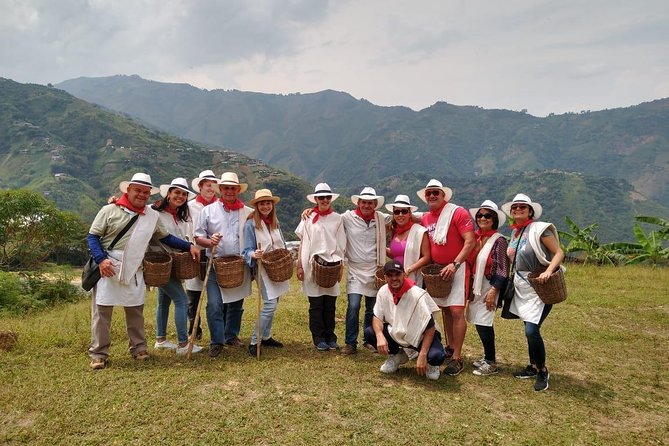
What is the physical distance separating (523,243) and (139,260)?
4433 mm

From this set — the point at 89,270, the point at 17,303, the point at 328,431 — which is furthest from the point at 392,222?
the point at 17,303

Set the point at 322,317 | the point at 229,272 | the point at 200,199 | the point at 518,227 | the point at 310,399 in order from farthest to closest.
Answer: the point at 200,199
the point at 322,317
the point at 229,272
the point at 518,227
the point at 310,399

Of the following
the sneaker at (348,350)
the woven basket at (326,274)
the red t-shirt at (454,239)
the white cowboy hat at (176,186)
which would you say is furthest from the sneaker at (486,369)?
the white cowboy hat at (176,186)

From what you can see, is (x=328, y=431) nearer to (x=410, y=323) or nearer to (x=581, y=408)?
(x=410, y=323)

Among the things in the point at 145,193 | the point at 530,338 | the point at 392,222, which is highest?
the point at 145,193

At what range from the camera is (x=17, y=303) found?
39.8 ft

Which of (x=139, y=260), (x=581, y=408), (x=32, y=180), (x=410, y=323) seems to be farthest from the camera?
(x=32, y=180)

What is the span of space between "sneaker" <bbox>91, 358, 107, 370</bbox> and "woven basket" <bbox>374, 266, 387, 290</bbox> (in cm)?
335

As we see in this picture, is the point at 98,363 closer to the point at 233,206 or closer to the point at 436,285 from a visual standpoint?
the point at 233,206

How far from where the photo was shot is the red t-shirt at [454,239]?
5.41 metres

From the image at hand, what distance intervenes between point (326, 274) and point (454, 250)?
1622 millimetres

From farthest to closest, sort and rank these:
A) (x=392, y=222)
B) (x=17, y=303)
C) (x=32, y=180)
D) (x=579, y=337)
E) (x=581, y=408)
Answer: (x=32, y=180), (x=17, y=303), (x=579, y=337), (x=392, y=222), (x=581, y=408)

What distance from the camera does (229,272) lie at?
5695 mm

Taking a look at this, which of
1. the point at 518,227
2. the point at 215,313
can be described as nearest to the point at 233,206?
the point at 215,313
